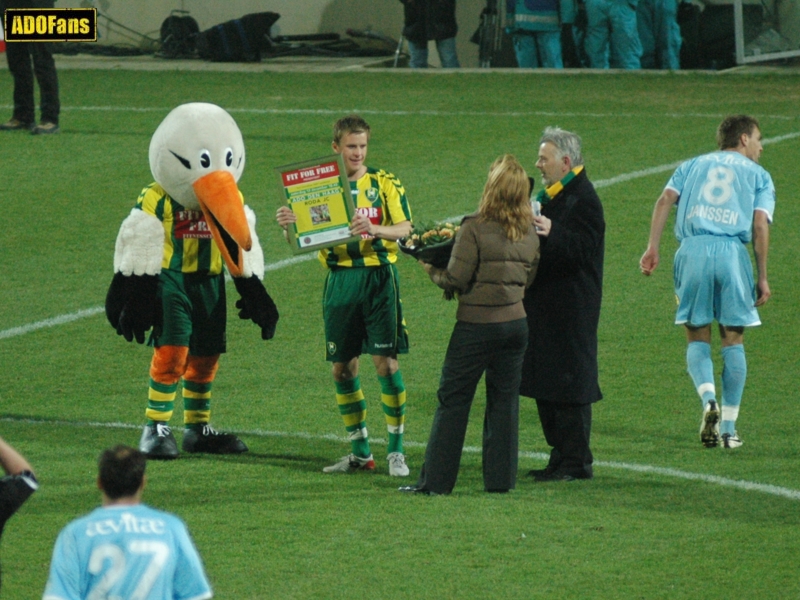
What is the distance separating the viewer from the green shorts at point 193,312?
7.64 metres

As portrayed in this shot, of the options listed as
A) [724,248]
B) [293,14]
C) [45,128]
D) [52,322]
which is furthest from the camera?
[293,14]

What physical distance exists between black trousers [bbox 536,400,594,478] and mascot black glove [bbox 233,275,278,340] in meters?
1.51

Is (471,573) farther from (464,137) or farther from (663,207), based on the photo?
(464,137)

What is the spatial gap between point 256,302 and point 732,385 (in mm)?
2555

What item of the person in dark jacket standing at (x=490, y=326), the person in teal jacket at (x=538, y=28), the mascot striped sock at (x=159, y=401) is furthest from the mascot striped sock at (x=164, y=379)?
the person in teal jacket at (x=538, y=28)

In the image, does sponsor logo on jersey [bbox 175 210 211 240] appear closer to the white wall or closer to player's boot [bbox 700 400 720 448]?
player's boot [bbox 700 400 720 448]

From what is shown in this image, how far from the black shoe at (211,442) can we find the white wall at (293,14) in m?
17.8

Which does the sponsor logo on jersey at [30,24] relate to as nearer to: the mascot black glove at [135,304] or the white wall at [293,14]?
the white wall at [293,14]

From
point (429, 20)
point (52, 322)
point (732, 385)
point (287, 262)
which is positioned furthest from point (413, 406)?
point (429, 20)

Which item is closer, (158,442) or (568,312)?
(568,312)

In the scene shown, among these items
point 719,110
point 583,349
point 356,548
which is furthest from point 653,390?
point 719,110

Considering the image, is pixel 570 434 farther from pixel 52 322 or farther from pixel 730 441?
pixel 52 322

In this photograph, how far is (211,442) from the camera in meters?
7.96

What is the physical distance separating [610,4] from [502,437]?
15.3 m
